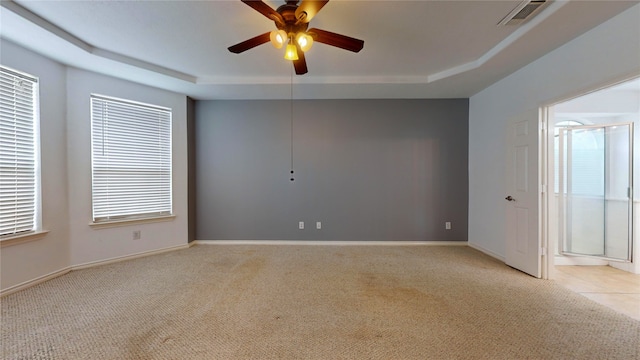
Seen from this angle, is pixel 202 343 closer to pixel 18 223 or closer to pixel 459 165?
pixel 18 223

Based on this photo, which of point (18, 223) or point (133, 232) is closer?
point (18, 223)

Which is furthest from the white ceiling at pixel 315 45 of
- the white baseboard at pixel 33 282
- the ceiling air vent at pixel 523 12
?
the white baseboard at pixel 33 282

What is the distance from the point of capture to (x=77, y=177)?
10.1 feet

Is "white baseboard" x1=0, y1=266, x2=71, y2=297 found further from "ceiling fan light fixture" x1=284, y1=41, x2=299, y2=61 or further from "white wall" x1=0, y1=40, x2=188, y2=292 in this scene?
"ceiling fan light fixture" x1=284, y1=41, x2=299, y2=61

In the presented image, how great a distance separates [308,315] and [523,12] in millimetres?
3233

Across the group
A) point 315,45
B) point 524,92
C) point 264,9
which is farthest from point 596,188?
point 264,9

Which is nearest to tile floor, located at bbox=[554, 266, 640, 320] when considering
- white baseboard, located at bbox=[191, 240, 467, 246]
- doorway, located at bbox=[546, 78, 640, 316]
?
doorway, located at bbox=[546, 78, 640, 316]

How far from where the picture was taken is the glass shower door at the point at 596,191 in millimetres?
3133

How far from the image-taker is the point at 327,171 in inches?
168

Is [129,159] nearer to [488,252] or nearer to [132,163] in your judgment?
[132,163]

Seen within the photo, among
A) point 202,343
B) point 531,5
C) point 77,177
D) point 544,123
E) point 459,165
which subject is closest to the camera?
point 202,343

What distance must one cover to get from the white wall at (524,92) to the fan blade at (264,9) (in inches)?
113

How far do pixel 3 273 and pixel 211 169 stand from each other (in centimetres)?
250

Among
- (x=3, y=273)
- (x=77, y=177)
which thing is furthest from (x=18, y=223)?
(x=77, y=177)
